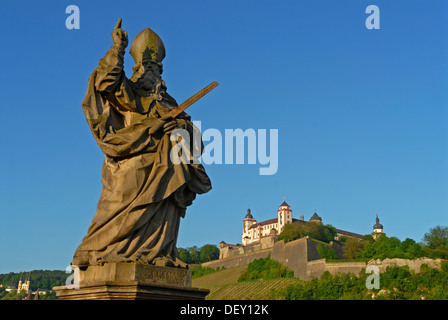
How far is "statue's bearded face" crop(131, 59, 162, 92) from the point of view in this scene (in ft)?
27.8

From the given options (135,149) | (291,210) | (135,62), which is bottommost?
(135,149)

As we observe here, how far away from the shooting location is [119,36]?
792cm

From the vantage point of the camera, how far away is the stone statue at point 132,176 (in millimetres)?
7535

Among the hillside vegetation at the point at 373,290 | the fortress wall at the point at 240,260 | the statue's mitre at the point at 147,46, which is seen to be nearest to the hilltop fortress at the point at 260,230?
the fortress wall at the point at 240,260

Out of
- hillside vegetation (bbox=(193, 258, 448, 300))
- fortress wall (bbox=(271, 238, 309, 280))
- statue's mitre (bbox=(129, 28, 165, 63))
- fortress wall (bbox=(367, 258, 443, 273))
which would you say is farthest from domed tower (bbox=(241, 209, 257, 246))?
statue's mitre (bbox=(129, 28, 165, 63))

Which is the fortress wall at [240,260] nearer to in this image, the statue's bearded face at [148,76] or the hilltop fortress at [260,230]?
the hilltop fortress at [260,230]

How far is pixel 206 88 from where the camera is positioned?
831cm

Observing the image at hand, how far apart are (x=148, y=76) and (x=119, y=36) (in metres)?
0.81

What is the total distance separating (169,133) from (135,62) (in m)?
1.37

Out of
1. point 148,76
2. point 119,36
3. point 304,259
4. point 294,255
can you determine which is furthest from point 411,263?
point 119,36

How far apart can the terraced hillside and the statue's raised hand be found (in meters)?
68.4
